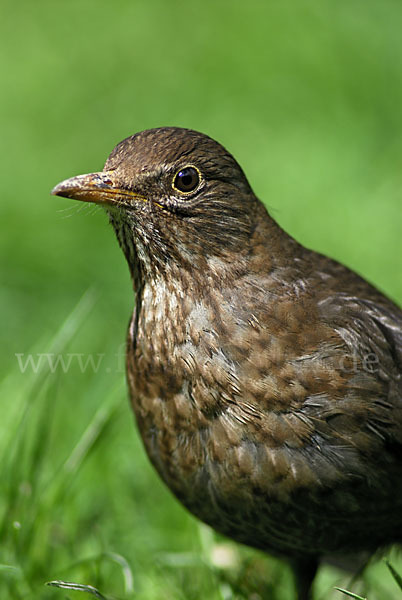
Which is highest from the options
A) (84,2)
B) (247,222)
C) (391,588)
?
(84,2)

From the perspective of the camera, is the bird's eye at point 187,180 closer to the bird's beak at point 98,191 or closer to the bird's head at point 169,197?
the bird's head at point 169,197

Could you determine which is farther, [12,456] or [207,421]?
[12,456]

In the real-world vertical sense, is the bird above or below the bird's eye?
below

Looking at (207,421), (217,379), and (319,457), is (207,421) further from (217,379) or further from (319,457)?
(319,457)

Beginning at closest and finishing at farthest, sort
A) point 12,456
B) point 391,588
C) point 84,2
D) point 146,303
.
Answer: point 146,303 < point 12,456 < point 391,588 < point 84,2

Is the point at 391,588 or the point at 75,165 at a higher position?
the point at 75,165

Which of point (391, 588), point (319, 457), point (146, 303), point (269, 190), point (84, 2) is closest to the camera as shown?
point (319, 457)

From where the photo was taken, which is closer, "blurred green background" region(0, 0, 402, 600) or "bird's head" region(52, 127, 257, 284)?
"bird's head" region(52, 127, 257, 284)

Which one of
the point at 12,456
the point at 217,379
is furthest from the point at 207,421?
the point at 12,456

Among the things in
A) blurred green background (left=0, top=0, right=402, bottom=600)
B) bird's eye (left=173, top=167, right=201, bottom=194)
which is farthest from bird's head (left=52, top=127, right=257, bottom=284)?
blurred green background (left=0, top=0, right=402, bottom=600)

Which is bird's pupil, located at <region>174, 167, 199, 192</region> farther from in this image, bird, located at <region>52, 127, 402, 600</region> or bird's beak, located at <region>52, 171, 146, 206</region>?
bird's beak, located at <region>52, 171, 146, 206</region>
